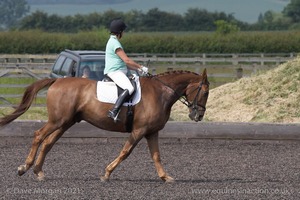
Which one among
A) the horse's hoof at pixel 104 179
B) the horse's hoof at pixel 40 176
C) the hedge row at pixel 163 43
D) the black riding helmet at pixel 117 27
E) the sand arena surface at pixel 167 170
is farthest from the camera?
the hedge row at pixel 163 43

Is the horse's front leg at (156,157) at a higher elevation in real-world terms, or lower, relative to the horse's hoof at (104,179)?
higher

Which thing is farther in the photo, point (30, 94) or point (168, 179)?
point (30, 94)

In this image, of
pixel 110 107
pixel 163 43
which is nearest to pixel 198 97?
pixel 110 107

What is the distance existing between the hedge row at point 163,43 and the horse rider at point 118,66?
54.0m

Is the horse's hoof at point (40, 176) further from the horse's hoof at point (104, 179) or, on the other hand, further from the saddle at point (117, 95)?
the saddle at point (117, 95)

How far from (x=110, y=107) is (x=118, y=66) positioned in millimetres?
583

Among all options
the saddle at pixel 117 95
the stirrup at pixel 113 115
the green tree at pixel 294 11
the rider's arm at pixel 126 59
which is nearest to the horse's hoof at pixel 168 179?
the saddle at pixel 117 95

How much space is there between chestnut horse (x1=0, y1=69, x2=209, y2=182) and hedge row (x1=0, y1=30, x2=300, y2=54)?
2125 inches

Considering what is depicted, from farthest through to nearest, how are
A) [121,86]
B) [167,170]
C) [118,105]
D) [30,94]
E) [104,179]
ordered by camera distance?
[167,170]
[30,94]
[121,86]
[118,105]
[104,179]

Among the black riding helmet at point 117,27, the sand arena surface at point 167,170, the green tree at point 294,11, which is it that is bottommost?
the green tree at point 294,11

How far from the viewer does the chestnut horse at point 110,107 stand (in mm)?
12062

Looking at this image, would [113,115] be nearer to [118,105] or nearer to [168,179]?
[118,105]

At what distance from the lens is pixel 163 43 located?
68.2 m

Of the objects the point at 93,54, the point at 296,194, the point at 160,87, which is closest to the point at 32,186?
the point at 160,87
